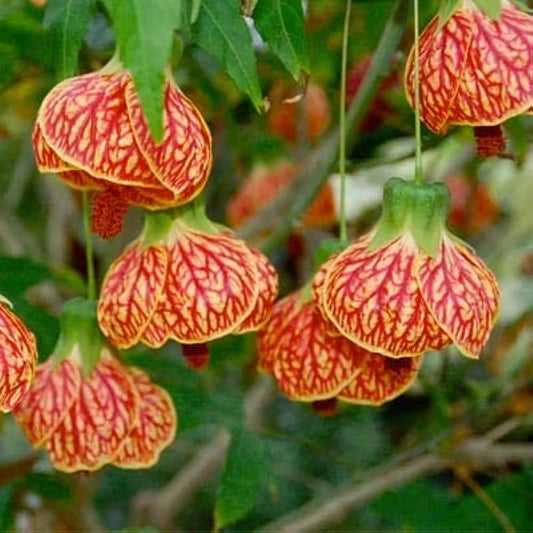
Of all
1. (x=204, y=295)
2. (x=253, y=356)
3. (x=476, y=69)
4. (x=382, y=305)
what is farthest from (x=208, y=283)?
(x=253, y=356)

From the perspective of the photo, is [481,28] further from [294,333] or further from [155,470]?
[155,470]

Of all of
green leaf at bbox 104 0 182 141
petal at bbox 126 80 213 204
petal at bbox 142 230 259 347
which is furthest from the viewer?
petal at bbox 142 230 259 347

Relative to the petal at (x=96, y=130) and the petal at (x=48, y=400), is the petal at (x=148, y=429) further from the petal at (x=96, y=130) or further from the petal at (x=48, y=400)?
the petal at (x=96, y=130)

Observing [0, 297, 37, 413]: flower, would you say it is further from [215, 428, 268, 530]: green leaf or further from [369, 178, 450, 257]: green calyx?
[215, 428, 268, 530]: green leaf

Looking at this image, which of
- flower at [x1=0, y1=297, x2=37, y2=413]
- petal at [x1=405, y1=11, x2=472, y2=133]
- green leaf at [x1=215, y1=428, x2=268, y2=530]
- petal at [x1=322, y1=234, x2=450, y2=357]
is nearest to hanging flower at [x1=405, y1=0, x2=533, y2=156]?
petal at [x1=405, y1=11, x2=472, y2=133]

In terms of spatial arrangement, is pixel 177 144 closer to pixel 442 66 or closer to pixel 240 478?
pixel 442 66

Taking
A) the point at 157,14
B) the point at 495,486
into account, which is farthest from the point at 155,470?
the point at 157,14
